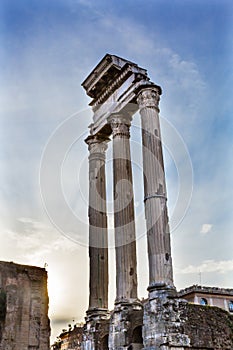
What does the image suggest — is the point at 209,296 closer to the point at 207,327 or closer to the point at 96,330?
the point at 96,330

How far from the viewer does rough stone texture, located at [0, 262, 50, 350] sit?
11.1 m

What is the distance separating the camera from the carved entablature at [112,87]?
1794cm

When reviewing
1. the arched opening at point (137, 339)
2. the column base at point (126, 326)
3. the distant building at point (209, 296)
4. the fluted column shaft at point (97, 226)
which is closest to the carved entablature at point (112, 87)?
the fluted column shaft at point (97, 226)

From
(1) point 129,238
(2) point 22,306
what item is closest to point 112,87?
(1) point 129,238

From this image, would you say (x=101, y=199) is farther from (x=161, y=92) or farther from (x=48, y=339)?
(x=48, y=339)

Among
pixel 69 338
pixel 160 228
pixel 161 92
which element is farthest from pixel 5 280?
pixel 69 338

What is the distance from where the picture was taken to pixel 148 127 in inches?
637

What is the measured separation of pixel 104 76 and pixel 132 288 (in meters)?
9.52

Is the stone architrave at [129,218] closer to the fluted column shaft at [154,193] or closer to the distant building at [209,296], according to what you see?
the fluted column shaft at [154,193]

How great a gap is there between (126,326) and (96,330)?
87.5 inches

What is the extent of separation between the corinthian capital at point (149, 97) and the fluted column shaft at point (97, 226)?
3990mm

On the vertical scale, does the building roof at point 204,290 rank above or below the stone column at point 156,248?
above

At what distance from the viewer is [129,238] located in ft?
54.4

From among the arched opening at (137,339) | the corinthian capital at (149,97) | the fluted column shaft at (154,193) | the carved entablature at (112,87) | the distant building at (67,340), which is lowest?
the arched opening at (137,339)
